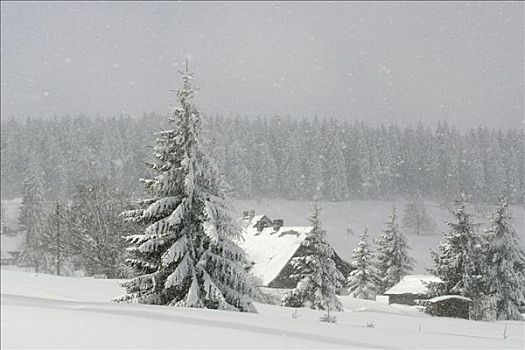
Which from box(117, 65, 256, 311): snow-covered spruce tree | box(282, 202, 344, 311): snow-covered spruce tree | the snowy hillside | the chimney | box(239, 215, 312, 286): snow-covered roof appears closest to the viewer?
the snowy hillside

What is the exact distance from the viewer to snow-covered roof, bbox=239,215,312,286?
31.8 feet

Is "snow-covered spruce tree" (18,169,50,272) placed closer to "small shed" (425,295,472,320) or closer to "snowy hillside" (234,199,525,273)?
"snowy hillside" (234,199,525,273)

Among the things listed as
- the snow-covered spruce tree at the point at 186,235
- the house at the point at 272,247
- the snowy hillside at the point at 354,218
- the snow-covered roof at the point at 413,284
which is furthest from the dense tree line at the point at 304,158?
the snow-covered roof at the point at 413,284

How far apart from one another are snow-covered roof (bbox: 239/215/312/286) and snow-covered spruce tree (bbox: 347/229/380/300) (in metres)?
1.45

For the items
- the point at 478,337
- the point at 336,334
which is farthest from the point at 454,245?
the point at 336,334

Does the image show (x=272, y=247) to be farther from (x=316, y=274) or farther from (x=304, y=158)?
(x=304, y=158)

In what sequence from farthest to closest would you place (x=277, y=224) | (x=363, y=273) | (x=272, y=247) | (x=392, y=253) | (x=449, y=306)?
(x=272, y=247) < (x=277, y=224) < (x=363, y=273) < (x=392, y=253) < (x=449, y=306)

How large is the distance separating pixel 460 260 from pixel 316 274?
3.46m

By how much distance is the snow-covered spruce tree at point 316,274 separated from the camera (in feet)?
30.8

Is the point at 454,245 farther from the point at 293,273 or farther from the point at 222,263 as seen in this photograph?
the point at 222,263

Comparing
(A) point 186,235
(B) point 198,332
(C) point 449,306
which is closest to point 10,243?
(A) point 186,235

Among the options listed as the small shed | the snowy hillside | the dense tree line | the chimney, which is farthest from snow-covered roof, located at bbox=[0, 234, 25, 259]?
the small shed

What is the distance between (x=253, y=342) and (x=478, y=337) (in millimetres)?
2250

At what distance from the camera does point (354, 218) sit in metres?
8.87
